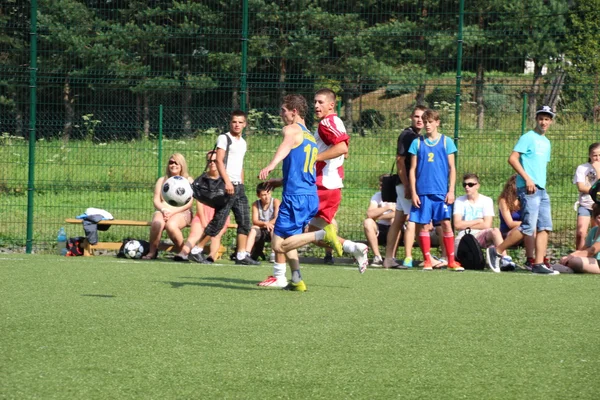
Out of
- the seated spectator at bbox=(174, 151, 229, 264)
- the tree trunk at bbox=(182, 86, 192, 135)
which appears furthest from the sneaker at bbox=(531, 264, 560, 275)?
the tree trunk at bbox=(182, 86, 192, 135)

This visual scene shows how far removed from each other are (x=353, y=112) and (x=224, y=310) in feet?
22.7

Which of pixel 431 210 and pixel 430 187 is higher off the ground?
pixel 430 187

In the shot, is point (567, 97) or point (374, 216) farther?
point (567, 97)

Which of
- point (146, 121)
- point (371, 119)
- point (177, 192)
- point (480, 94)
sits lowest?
point (177, 192)

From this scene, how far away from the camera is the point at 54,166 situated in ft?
44.5

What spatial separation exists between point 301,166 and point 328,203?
98cm

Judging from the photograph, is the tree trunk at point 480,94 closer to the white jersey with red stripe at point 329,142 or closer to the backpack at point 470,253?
the backpack at point 470,253

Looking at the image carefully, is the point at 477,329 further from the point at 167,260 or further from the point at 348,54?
the point at 348,54

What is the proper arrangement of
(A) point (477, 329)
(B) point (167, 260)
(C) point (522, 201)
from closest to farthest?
(A) point (477, 329)
(C) point (522, 201)
(B) point (167, 260)

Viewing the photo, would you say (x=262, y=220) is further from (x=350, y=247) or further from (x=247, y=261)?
(x=350, y=247)

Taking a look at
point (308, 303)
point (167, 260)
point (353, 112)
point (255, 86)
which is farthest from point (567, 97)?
point (308, 303)

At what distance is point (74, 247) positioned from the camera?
491 inches

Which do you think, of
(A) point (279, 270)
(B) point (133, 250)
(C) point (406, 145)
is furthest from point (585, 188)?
(B) point (133, 250)

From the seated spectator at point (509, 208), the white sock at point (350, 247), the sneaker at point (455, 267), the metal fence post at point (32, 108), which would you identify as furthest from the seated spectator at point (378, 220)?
the metal fence post at point (32, 108)
